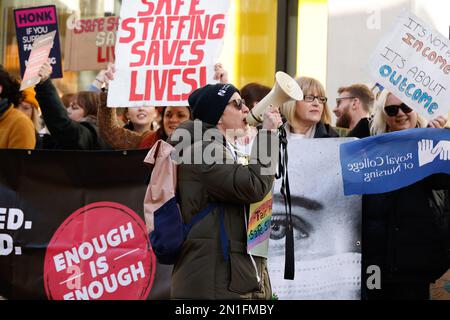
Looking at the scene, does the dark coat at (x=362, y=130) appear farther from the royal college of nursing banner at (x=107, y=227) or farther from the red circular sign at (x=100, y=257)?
the red circular sign at (x=100, y=257)

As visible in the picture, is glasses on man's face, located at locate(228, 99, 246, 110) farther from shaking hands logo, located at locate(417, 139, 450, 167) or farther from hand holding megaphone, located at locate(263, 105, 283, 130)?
shaking hands logo, located at locate(417, 139, 450, 167)

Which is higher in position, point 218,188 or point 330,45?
point 330,45

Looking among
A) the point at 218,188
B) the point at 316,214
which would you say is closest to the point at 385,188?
the point at 316,214

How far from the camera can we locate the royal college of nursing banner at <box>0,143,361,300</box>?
7207 millimetres

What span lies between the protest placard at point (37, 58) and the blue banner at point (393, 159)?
2.29 m

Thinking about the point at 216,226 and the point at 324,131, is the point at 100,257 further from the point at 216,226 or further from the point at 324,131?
the point at 216,226

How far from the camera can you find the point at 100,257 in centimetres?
752

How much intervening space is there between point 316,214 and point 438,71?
1.19 m

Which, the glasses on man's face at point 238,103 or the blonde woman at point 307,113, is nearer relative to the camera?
the glasses on man's face at point 238,103

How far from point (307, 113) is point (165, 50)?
1117mm

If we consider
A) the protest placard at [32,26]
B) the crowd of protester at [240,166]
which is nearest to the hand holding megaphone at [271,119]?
the crowd of protester at [240,166]

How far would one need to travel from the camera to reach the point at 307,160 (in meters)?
7.32

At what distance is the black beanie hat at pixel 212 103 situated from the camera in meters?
5.85
